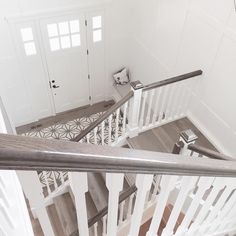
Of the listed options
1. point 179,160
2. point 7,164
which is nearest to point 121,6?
point 179,160

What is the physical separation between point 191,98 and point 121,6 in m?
2.23

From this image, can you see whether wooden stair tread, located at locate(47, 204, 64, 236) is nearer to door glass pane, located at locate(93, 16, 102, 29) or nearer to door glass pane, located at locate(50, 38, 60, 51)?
door glass pane, located at locate(50, 38, 60, 51)

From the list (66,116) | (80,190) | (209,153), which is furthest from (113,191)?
(66,116)

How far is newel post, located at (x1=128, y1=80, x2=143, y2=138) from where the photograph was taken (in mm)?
3285

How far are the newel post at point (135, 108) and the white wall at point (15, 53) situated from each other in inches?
86.3

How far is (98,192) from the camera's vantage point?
3.87 m

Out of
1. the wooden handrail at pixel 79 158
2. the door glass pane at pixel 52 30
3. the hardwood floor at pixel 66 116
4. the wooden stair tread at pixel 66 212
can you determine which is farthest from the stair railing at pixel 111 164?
the hardwood floor at pixel 66 116

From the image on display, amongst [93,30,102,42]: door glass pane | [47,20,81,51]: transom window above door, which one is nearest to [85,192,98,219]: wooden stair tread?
[47,20,81,51]: transom window above door

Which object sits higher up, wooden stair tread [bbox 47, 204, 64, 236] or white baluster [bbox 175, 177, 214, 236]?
wooden stair tread [bbox 47, 204, 64, 236]

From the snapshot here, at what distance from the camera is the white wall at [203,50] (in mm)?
3268

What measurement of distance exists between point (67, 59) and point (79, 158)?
4.69m

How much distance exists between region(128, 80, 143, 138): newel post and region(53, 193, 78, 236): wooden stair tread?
1.35 metres

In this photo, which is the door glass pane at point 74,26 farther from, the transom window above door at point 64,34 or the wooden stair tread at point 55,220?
the wooden stair tread at point 55,220

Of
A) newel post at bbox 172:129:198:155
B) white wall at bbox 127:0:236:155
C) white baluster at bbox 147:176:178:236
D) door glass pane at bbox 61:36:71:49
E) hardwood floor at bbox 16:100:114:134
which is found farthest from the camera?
hardwood floor at bbox 16:100:114:134
